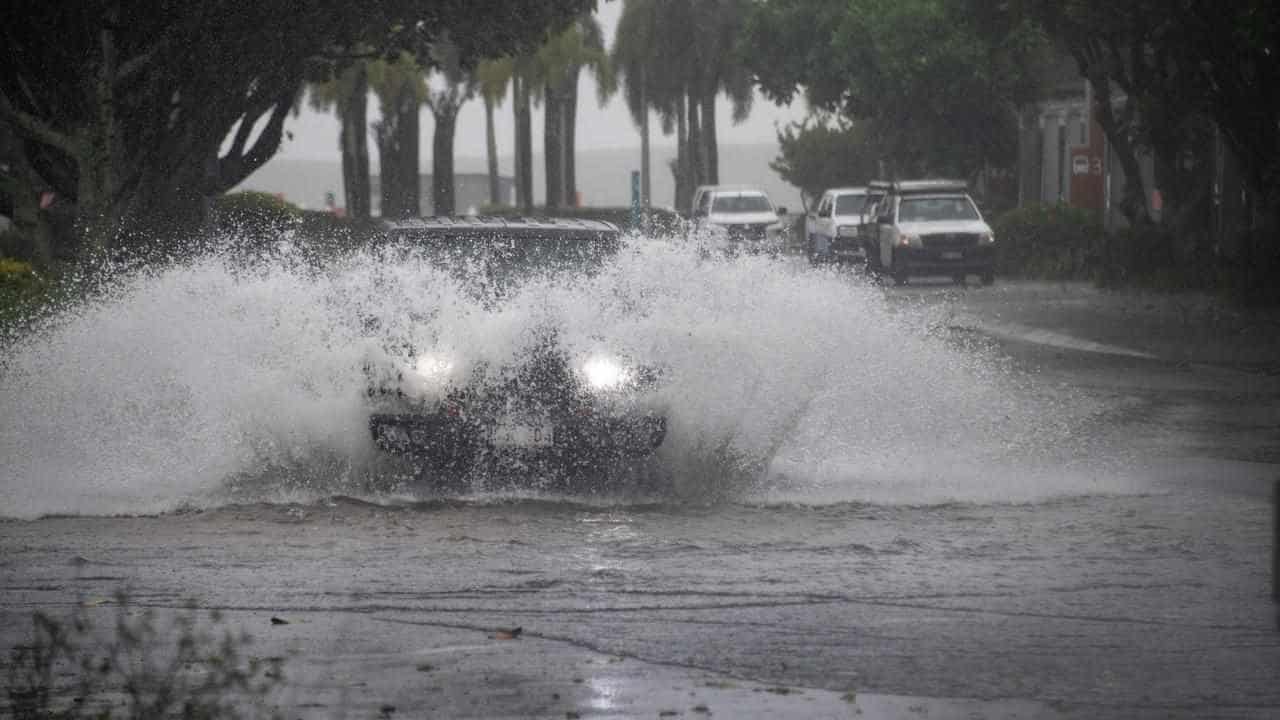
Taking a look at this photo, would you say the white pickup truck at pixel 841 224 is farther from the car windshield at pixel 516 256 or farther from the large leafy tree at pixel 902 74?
the car windshield at pixel 516 256

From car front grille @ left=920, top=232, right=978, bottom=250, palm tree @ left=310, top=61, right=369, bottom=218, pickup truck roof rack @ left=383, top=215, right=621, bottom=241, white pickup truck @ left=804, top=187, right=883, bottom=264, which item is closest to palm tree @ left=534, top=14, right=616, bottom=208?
palm tree @ left=310, top=61, right=369, bottom=218

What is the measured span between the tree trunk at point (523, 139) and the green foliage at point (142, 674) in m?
72.7

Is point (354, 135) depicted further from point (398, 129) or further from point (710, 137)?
point (710, 137)

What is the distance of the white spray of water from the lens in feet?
38.2

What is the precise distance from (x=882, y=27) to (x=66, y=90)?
3562 cm

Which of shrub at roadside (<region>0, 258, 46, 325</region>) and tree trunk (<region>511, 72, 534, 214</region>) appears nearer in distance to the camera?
shrub at roadside (<region>0, 258, 46, 325</region>)

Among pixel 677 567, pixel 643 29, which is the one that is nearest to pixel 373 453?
pixel 677 567

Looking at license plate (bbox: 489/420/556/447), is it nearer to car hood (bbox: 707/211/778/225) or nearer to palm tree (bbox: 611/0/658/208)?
car hood (bbox: 707/211/778/225)

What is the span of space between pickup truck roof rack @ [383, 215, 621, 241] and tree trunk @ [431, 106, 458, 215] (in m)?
57.6

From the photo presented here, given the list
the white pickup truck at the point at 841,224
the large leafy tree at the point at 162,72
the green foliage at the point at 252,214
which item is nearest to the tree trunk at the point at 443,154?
the white pickup truck at the point at 841,224

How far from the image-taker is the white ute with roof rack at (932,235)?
42.6 m

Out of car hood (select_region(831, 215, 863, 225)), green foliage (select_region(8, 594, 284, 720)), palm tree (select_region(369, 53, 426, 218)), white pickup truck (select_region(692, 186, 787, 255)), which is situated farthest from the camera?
palm tree (select_region(369, 53, 426, 218))

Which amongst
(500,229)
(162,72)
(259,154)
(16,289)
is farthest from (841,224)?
(500,229)

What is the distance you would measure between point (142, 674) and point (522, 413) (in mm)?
4541
